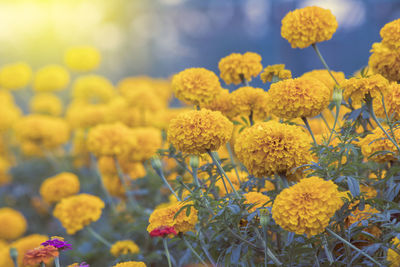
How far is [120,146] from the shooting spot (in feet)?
6.41

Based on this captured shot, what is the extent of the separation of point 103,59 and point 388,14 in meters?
4.35

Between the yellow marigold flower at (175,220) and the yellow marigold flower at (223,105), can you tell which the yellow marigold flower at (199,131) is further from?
the yellow marigold flower at (223,105)

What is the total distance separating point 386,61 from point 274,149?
0.50m

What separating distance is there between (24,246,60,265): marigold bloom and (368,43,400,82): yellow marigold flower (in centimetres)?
100

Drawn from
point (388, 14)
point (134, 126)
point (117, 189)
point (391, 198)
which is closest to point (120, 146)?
point (117, 189)

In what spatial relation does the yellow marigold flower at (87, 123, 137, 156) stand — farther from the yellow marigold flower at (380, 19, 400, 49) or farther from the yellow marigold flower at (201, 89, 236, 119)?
the yellow marigold flower at (380, 19, 400, 49)

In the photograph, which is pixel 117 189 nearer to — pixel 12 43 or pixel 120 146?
pixel 120 146

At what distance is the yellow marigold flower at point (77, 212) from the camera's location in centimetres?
169

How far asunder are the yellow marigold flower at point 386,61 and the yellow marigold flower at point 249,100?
326 millimetres

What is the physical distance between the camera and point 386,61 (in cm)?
124

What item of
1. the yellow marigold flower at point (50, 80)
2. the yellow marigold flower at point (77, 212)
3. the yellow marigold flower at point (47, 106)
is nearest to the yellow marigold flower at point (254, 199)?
the yellow marigold flower at point (77, 212)

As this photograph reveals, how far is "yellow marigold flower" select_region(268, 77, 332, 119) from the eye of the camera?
1.08 meters

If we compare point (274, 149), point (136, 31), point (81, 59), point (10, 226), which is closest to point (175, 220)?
point (274, 149)

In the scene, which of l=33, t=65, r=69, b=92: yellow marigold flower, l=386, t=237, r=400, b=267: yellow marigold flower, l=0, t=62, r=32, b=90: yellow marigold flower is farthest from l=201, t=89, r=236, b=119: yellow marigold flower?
l=0, t=62, r=32, b=90: yellow marigold flower
